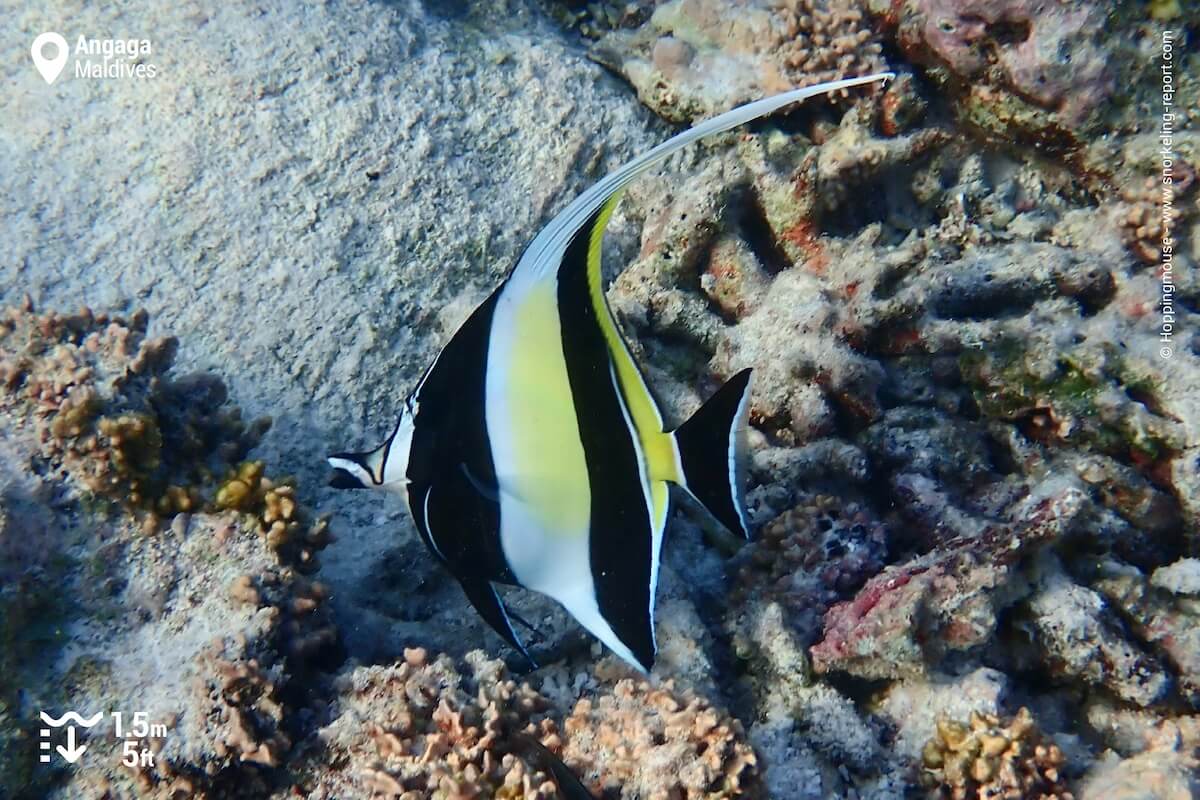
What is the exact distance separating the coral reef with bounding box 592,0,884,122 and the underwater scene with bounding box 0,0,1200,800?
0.06ft

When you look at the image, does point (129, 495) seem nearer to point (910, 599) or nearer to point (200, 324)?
point (200, 324)

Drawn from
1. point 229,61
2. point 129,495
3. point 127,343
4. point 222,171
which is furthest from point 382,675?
point 229,61

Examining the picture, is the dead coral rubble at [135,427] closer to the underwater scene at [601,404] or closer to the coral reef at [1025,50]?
the underwater scene at [601,404]

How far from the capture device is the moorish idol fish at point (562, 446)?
1.48m

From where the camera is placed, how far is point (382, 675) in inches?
79.4

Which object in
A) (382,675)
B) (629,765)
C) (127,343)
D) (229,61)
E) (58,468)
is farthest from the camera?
(229,61)

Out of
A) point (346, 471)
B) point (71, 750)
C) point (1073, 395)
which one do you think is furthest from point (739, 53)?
point (71, 750)

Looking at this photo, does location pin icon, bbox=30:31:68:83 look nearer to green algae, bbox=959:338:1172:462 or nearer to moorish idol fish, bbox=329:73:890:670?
moorish idol fish, bbox=329:73:890:670

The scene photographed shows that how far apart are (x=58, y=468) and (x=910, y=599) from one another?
2492 millimetres

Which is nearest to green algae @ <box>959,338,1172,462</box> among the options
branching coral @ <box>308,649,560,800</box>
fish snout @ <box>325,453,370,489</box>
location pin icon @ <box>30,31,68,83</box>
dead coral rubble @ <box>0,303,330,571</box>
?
branching coral @ <box>308,649,560,800</box>

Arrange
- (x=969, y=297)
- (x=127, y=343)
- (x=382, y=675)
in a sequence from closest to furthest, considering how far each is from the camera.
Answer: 1. (x=382, y=675)
2. (x=127, y=343)
3. (x=969, y=297)

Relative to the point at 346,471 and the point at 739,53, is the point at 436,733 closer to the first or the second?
the point at 346,471

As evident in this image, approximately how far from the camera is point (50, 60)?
3303 millimetres

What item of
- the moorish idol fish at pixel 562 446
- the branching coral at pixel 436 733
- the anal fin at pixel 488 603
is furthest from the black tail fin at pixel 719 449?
the branching coral at pixel 436 733
